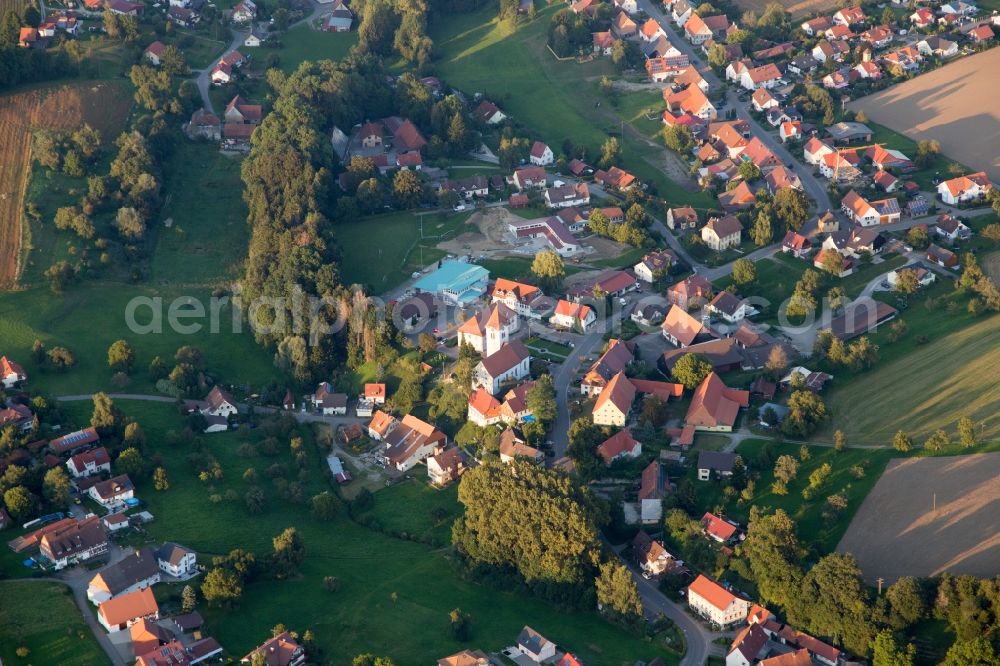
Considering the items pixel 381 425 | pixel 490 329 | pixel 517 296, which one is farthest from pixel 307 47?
pixel 381 425

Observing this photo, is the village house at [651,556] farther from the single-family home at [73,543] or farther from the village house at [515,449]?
the single-family home at [73,543]

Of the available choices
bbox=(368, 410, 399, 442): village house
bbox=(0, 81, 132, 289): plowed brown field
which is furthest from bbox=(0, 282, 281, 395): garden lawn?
bbox=(0, 81, 132, 289): plowed brown field

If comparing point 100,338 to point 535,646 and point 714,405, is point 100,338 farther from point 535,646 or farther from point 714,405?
point 535,646

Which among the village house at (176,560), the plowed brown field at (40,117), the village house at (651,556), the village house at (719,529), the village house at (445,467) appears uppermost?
the plowed brown field at (40,117)

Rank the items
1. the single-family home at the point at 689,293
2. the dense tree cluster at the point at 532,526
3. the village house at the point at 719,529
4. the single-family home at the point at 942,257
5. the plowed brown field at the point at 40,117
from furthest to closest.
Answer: the plowed brown field at the point at 40,117 < the single-family home at the point at 942,257 < the single-family home at the point at 689,293 < the village house at the point at 719,529 < the dense tree cluster at the point at 532,526

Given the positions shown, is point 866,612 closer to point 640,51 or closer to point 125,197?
point 125,197

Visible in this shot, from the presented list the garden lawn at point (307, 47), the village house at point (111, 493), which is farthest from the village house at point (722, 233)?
the garden lawn at point (307, 47)
